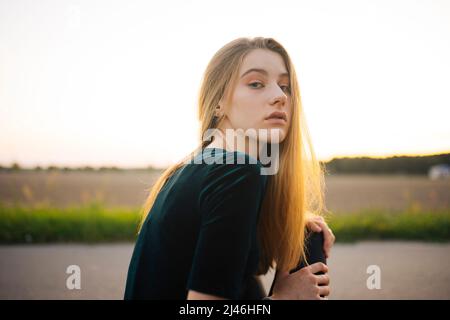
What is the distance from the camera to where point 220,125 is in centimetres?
140

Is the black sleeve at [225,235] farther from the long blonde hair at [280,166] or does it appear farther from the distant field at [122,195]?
the distant field at [122,195]

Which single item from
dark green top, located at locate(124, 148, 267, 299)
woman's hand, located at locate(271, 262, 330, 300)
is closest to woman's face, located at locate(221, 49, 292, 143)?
dark green top, located at locate(124, 148, 267, 299)

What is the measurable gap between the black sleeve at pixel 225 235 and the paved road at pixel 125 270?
361 cm

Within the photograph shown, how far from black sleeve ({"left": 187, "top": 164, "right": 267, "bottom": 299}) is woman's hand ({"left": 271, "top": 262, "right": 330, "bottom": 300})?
0.32 meters

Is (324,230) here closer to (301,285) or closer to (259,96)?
(301,285)

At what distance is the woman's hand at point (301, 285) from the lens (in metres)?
1.16

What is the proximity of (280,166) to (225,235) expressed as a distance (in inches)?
21.5

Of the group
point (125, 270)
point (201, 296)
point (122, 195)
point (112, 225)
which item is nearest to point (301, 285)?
point (201, 296)

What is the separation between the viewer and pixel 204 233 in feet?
2.93

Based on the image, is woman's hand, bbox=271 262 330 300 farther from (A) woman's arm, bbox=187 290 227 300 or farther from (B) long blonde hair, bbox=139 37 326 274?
(A) woman's arm, bbox=187 290 227 300

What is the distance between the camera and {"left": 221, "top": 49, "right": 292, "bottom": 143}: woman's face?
4.30 feet

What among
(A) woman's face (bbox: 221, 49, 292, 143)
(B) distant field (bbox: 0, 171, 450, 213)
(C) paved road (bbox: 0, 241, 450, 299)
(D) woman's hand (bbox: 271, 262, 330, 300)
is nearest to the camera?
(D) woman's hand (bbox: 271, 262, 330, 300)

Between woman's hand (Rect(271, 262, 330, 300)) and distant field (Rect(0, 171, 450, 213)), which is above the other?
woman's hand (Rect(271, 262, 330, 300))
